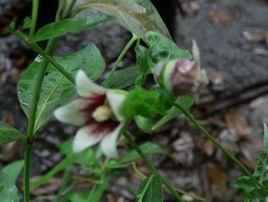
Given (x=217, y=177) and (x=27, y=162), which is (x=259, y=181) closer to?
Result: (x=27, y=162)

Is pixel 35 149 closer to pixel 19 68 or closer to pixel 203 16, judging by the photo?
pixel 19 68

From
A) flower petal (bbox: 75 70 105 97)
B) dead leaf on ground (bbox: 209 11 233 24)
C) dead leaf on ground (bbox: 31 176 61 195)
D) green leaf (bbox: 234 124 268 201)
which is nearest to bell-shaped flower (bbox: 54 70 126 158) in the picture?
flower petal (bbox: 75 70 105 97)

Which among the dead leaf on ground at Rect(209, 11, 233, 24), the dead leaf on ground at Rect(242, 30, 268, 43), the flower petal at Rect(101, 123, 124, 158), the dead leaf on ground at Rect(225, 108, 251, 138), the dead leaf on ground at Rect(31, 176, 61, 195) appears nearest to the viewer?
the flower petal at Rect(101, 123, 124, 158)

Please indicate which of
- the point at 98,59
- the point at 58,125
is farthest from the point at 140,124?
the point at 58,125

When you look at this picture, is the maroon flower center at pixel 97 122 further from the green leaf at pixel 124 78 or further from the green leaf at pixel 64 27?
the green leaf at pixel 124 78

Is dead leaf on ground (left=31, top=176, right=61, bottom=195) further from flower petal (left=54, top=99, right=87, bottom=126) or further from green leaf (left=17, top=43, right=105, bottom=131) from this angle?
flower petal (left=54, top=99, right=87, bottom=126)

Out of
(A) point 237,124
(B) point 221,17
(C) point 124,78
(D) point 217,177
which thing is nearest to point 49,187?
(D) point 217,177

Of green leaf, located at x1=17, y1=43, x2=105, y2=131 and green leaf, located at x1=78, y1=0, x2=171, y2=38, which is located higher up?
green leaf, located at x1=78, y1=0, x2=171, y2=38
